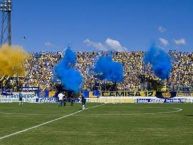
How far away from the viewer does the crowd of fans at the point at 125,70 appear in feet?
271

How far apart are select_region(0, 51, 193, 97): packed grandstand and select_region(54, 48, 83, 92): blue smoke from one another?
2321 mm

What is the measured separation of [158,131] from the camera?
22.7 metres

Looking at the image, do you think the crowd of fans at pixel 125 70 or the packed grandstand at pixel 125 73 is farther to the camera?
the crowd of fans at pixel 125 70

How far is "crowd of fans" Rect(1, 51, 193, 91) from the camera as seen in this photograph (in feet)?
271

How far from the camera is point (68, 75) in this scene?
78688 millimetres

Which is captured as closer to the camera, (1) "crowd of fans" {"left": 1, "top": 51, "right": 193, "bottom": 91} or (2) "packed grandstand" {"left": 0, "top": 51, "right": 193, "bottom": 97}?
(2) "packed grandstand" {"left": 0, "top": 51, "right": 193, "bottom": 97}

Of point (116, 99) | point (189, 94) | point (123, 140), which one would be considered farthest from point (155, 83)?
point (123, 140)

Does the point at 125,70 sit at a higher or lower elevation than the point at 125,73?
higher

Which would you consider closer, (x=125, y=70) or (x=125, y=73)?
(x=125, y=73)

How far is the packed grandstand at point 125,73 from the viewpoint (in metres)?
81.9

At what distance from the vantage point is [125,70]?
291ft

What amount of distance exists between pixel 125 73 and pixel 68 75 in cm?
1282

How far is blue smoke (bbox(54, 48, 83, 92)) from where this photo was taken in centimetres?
7682

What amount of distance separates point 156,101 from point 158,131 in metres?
44.2
